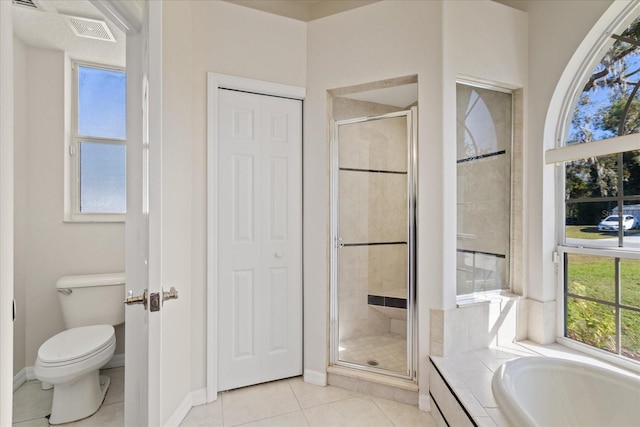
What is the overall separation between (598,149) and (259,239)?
195 cm

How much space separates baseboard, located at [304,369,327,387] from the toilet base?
4.12 feet

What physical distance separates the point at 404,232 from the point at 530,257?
0.94 meters

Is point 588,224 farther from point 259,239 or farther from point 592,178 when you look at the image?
point 259,239

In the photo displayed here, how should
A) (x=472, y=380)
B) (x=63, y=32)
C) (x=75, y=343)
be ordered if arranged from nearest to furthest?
(x=63, y=32)
(x=75, y=343)
(x=472, y=380)

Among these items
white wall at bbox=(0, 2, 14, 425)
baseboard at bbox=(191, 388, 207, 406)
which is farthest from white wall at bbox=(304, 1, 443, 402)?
white wall at bbox=(0, 2, 14, 425)

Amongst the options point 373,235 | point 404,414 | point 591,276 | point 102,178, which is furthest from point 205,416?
point 591,276

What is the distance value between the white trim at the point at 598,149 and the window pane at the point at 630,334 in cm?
109

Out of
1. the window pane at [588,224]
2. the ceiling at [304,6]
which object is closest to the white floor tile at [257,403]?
the window pane at [588,224]

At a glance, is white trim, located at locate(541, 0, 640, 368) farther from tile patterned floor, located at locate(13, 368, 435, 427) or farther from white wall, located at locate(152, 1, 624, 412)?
tile patterned floor, located at locate(13, 368, 435, 427)

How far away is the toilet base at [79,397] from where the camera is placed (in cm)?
126

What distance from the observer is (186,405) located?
201 centimetres

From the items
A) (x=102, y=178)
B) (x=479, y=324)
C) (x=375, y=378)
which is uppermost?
(x=102, y=178)

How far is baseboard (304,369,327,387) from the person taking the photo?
7.59 feet

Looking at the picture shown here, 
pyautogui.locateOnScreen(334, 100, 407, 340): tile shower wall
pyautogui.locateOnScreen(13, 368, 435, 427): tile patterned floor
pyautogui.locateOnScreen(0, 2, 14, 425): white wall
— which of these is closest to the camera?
pyautogui.locateOnScreen(0, 2, 14, 425): white wall
